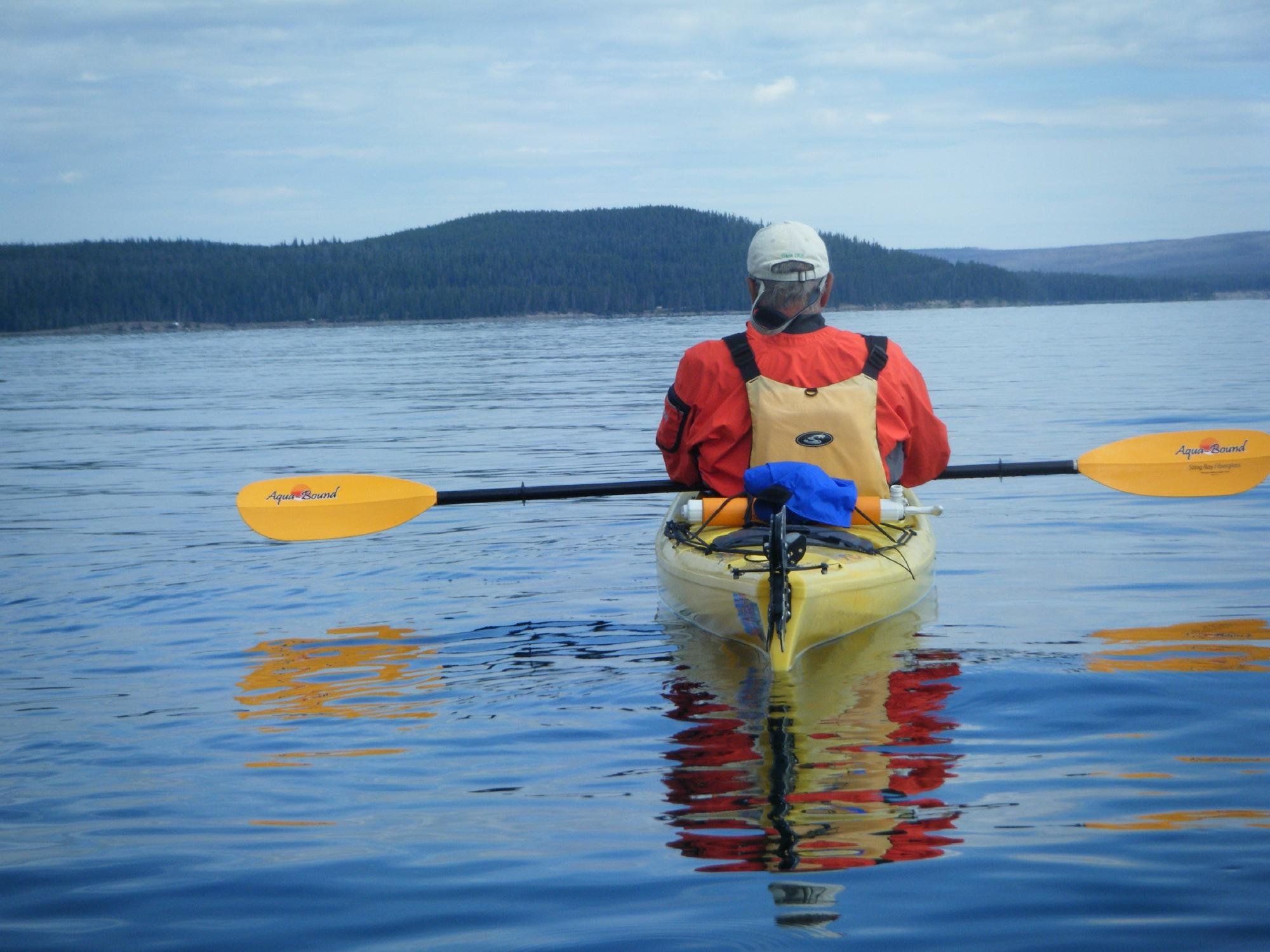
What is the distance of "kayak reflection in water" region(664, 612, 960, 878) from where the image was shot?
466 centimetres

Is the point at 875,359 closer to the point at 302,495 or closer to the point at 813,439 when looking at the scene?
the point at 813,439

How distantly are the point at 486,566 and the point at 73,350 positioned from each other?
8686cm

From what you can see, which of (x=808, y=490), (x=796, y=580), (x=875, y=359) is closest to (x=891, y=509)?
(x=808, y=490)

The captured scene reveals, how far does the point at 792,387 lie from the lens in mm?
A: 7328

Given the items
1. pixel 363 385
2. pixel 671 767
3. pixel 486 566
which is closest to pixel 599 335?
pixel 363 385

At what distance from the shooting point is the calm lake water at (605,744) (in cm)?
425

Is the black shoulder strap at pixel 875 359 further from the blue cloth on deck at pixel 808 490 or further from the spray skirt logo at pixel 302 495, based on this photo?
the spray skirt logo at pixel 302 495

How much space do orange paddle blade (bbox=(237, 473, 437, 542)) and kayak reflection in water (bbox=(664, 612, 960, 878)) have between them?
327 centimetres

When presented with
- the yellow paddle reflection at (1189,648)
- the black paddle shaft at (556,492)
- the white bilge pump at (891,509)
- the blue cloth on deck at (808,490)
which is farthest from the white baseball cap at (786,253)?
the yellow paddle reflection at (1189,648)

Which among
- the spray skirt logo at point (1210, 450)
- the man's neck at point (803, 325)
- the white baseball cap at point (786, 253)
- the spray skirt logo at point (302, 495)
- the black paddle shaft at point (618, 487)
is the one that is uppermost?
the white baseball cap at point (786, 253)

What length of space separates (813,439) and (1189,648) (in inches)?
101

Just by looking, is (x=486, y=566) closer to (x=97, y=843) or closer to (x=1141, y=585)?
(x=1141, y=585)

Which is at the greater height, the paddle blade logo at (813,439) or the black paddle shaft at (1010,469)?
the paddle blade logo at (813,439)

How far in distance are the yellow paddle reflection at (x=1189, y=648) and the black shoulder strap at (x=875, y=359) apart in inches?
80.3
